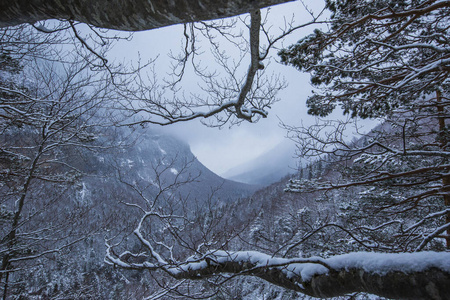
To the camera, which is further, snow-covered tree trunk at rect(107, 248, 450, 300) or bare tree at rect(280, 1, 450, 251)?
bare tree at rect(280, 1, 450, 251)

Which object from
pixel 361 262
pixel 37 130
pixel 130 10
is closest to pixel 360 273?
pixel 361 262

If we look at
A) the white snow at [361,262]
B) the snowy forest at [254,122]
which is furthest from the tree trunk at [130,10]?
the white snow at [361,262]

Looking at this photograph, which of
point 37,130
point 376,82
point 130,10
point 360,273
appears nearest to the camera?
point 130,10

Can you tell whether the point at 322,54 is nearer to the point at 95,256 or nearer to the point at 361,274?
the point at 361,274

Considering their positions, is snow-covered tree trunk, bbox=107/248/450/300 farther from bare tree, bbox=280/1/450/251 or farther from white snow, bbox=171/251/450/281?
bare tree, bbox=280/1/450/251

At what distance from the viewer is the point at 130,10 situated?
0.84m

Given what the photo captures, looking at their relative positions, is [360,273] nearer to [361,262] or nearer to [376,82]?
[361,262]

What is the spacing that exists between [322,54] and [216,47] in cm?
172

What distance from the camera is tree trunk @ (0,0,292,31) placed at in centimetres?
77

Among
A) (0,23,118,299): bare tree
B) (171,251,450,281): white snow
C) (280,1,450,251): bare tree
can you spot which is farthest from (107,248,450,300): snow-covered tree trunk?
(0,23,118,299): bare tree

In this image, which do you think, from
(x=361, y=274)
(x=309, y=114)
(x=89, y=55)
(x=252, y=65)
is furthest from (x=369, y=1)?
(x=89, y=55)

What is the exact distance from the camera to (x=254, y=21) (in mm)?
1989

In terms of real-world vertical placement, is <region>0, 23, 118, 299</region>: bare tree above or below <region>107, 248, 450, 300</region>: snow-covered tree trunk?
above

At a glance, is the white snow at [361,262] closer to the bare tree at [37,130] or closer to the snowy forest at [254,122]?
the snowy forest at [254,122]
